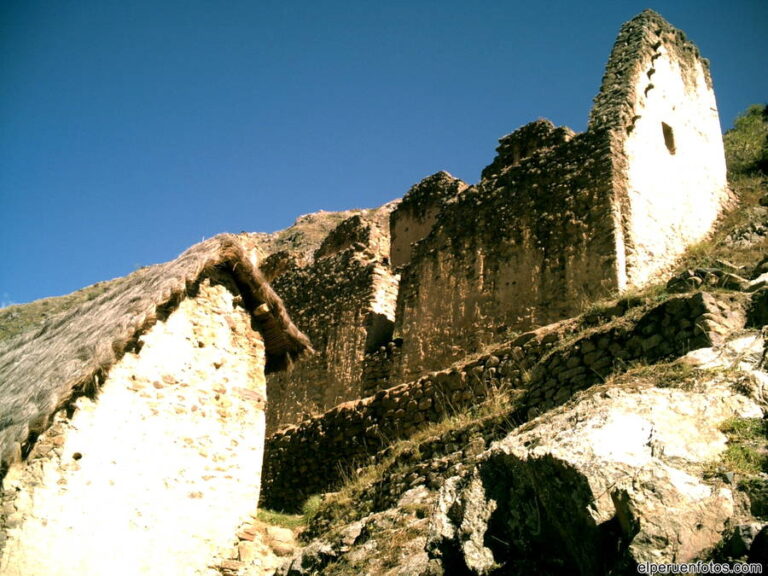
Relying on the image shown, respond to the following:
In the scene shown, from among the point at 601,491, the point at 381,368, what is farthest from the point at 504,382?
the point at 381,368

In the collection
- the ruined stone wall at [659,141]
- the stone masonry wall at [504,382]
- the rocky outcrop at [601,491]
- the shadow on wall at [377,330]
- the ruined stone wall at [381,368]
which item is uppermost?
the ruined stone wall at [659,141]

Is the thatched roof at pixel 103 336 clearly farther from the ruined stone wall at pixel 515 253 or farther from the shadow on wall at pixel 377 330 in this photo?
the shadow on wall at pixel 377 330

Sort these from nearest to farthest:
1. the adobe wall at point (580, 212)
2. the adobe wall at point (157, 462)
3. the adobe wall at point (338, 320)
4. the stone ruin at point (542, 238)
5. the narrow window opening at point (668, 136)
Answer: the adobe wall at point (157, 462), the adobe wall at point (580, 212), the stone ruin at point (542, 238), the narrow window opening at point (668, 136), the adobe wall at point (338, 320)

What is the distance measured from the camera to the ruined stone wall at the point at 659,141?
11.9m

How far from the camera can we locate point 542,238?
1243 cm

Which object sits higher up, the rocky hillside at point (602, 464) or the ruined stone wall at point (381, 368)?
the ruined stone wall at point (381, 368)

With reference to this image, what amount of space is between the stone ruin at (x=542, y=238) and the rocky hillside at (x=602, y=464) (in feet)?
9.28

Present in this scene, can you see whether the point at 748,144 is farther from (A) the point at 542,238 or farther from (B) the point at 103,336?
(B) the point at 103,336

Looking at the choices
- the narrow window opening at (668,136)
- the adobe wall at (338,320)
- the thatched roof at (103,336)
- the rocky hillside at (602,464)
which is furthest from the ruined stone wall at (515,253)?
the thatched roof at (103,336)

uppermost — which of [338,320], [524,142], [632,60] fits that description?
[632,60]

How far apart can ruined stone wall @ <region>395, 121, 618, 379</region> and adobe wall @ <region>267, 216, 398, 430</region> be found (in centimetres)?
96

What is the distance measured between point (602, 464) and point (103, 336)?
5.46 meters

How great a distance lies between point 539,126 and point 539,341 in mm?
6827

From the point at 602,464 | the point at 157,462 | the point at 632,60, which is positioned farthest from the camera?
the point at 632,60
